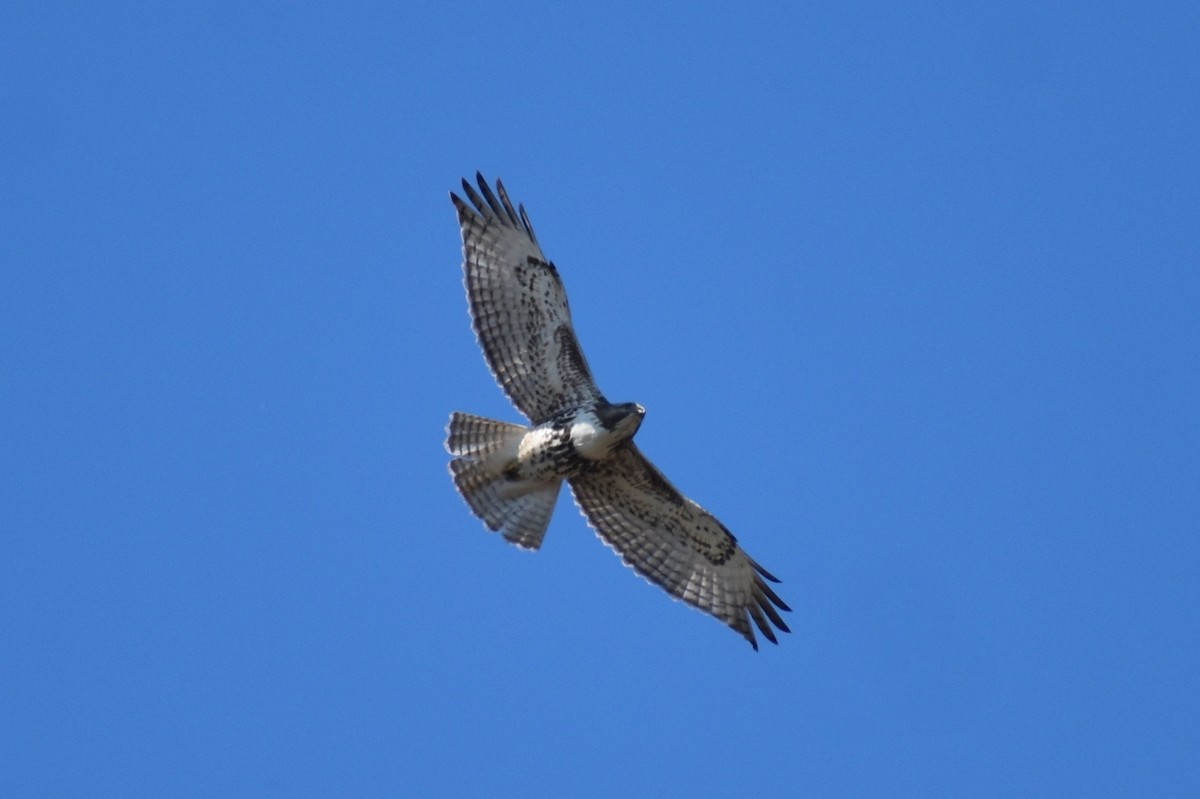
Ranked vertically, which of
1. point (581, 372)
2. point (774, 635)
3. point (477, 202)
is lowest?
point (774, 635)

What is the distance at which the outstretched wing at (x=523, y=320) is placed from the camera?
14016 millimetres

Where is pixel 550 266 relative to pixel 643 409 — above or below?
above

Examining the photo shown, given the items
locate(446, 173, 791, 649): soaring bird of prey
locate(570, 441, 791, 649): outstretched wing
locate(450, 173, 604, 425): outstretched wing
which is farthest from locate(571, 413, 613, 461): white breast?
locate(570, 441, 791, 649): outstretched wing

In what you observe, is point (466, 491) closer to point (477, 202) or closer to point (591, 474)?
point (591, 474)

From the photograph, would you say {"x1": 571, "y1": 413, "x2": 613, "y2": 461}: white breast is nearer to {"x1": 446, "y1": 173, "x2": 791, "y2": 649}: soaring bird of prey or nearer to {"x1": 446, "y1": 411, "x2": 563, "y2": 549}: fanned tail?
{"x1": 446, "y1": 173, "x2": 791, "y2": 649}: soaring bird of prey

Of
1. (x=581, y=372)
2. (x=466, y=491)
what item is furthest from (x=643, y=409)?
(x=466, y=491)

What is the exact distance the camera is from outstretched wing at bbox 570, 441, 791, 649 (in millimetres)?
14430

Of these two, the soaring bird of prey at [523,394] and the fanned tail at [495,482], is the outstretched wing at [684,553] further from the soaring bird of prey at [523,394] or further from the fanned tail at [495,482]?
Result: the fanned tail at [495,482]

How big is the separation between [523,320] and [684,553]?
2.18m

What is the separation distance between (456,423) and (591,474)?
108 cm

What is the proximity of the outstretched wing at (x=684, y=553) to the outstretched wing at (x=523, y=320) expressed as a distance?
0.77 metres

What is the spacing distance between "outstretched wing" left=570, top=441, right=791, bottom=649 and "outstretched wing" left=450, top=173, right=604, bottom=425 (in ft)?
2.52

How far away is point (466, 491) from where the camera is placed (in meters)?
14.1

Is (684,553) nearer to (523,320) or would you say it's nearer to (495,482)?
(495,482)
